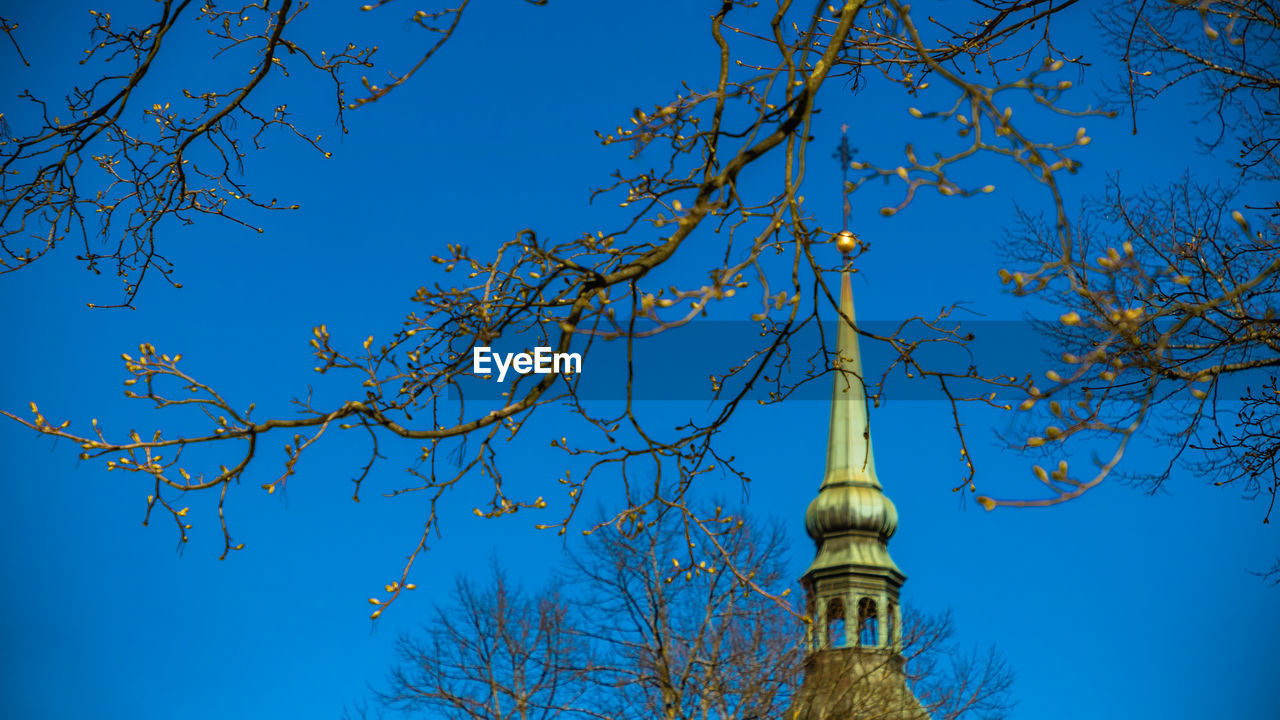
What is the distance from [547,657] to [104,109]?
12238 mm

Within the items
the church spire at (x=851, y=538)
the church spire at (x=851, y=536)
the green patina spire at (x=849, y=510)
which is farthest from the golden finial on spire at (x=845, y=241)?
the green patina spire at (x=849, y=510)

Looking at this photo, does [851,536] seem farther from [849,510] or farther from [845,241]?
[845,241]

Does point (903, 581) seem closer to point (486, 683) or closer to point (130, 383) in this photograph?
point (486, 683)

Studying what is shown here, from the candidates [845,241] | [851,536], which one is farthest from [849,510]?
[845,241]

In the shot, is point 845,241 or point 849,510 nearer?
point 845,241

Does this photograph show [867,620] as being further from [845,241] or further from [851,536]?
[845,241]

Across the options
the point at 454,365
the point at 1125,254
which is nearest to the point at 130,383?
the point at 454,365

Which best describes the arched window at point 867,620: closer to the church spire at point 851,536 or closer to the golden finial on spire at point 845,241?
the church spire at point 851,536

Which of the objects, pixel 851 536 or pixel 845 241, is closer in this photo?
pixel 845 241

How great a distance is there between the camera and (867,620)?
31.2 metres

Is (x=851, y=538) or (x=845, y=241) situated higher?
(x=851, y=538)

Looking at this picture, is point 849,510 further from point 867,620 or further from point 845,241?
point 845,241

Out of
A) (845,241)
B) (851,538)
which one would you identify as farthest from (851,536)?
(845,241)

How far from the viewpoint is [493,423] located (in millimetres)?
3389
